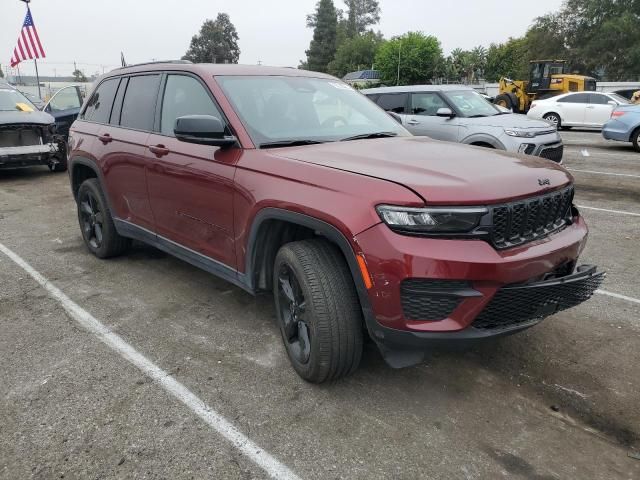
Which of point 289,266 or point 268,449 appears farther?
point 289,266

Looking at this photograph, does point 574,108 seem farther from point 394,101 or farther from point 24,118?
point 24,118

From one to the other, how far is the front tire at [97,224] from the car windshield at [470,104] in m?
6.21

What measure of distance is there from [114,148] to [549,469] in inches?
158

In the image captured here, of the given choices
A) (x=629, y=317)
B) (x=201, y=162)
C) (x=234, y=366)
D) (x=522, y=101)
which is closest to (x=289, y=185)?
(x=201, y=162)

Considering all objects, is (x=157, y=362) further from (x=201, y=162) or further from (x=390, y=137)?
(x=390, y=137)

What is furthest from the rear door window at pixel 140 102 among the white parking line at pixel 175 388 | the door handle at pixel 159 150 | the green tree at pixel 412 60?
the green tree at pixel 412 60

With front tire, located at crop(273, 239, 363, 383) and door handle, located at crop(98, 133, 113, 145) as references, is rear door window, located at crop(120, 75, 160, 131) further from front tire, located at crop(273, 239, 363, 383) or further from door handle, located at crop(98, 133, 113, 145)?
front tire, located at crop(273, 239, 363, 383)

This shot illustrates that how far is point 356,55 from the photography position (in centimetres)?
8819

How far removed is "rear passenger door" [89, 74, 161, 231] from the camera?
13.7 feet

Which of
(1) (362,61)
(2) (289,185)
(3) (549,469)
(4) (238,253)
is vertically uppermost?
(1) (362,61)

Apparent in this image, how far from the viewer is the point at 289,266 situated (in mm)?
2861

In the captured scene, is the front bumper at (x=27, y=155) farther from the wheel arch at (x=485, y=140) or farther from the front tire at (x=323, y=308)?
the front tire at (x=323, y=308)

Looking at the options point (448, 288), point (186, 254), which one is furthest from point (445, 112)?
point (448, 288)

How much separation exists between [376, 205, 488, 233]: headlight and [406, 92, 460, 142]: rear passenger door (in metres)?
6.68
